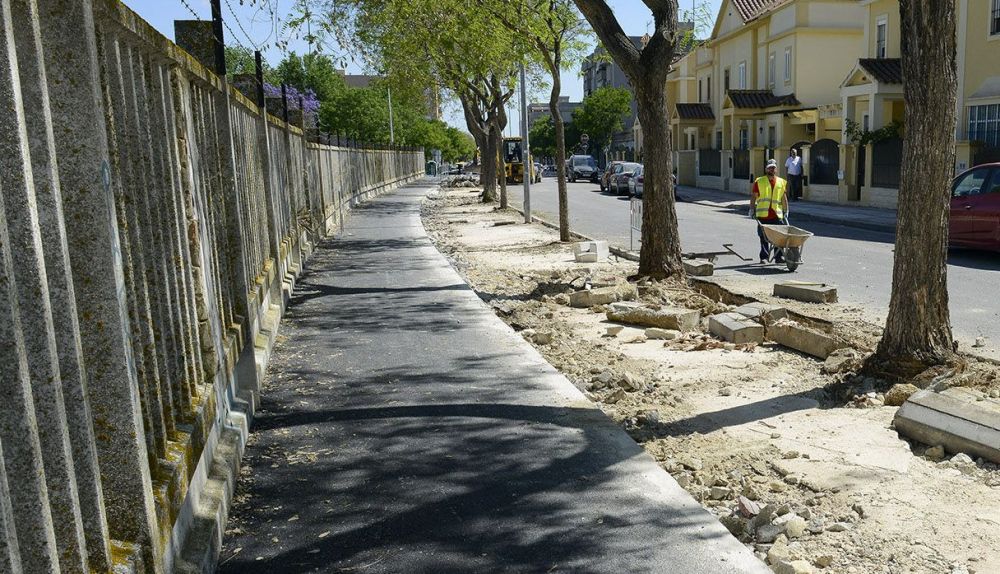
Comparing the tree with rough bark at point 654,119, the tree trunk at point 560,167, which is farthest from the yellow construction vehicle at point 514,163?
the tree with rough bark at point 654,119

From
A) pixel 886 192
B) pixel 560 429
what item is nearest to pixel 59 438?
pixel 560 429

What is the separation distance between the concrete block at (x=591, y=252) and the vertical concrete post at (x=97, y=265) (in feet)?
39.8

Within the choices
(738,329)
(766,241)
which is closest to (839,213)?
(766,241)

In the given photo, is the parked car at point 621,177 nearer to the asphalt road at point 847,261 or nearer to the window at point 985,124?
the asphalt road at point 847,261

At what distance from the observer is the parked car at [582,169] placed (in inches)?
2184

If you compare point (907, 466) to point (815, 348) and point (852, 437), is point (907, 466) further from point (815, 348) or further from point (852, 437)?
point (815, 348)

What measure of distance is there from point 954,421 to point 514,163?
5028cm

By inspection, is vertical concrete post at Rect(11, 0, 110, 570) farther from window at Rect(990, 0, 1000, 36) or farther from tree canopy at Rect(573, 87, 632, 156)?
tree canopy at Rect(573, 87, 632, 156)

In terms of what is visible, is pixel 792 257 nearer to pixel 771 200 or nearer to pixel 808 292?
pixel 771 200

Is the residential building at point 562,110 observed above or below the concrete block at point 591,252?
above

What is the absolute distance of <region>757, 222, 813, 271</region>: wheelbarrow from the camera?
13016 mm

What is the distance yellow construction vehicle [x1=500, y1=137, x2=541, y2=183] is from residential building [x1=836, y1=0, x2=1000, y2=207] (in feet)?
77.5

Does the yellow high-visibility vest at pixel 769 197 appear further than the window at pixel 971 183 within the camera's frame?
No

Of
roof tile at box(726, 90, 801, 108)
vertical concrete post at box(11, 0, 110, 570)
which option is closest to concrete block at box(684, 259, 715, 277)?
vertical concrete post at box(11, 0, 110, 570)
